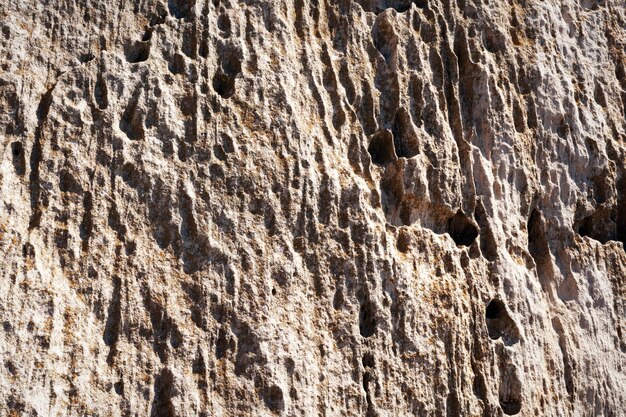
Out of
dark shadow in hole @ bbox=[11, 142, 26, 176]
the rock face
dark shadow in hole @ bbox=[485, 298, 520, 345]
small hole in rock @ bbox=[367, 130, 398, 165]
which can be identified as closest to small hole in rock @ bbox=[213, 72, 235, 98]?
the rock face

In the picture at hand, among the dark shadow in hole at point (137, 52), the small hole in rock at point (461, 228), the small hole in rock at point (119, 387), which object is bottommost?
the small hole in rock at point (119, 387)

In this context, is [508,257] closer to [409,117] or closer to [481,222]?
[481,222]

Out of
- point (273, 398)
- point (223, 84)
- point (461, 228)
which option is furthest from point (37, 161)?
point (461, 228)

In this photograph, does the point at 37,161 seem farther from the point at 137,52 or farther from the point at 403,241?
the point at 403,241

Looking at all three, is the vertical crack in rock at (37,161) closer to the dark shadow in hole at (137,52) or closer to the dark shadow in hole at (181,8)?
the dark shadow in hole at (137,52)

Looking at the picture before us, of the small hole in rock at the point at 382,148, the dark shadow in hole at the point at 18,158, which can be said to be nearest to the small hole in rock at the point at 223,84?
the small hole in rock at the point at 382,148

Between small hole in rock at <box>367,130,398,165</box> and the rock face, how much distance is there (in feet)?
0.08

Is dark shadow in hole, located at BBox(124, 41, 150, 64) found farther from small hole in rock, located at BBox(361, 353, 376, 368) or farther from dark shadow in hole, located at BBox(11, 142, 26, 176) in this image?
small hole in rock, located at BBox(361, 353, 376, 368)

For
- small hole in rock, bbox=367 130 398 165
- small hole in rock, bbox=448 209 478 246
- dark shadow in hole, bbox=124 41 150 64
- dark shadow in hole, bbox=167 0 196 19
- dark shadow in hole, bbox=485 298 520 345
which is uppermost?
dark shadow in hole, bbox=167 0 196 19

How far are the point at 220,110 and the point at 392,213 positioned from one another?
3.03ft

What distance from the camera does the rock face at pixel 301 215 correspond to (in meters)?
3.75

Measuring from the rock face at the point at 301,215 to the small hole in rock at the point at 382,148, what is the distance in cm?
2

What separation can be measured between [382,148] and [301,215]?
0.59m

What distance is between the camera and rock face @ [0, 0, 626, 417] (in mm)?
3750
